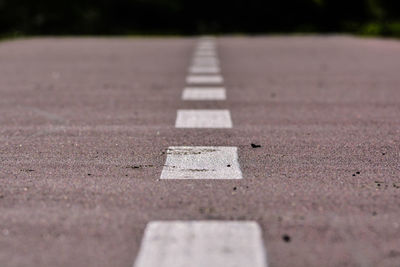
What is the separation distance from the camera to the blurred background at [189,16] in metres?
28.0

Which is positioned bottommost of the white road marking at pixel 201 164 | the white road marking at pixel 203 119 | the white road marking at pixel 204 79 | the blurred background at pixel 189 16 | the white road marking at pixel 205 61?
the blurred background at pixel 189 16

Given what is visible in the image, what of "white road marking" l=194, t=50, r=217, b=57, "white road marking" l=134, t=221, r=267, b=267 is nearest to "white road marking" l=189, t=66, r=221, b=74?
"white road marking" l=194, t=50, r=217, b=57

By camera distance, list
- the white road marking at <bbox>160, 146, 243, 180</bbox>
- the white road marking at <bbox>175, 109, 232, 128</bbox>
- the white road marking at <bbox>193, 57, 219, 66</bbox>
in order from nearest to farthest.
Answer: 1. the white road marking at <bbox>160, 146, 243, 180</bbox>
2. the white road marking at <bbox>175, 109, 232, 128</bbox>
3. the white road marking at <bbox>193, 57, 219, 66</bbox>

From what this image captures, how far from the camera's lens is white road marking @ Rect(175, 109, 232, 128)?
5328 millimetres

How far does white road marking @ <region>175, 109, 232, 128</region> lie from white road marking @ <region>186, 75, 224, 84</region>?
225 cm

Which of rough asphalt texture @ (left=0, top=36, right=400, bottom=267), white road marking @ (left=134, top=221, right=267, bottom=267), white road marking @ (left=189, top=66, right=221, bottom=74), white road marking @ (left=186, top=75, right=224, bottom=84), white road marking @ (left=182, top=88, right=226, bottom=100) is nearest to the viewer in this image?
white road marking @ (left=134, top=221, right=267, bottom=267)

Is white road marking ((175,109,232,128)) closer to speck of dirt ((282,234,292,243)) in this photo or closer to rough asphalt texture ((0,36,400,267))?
rough asphalt texture ((0,36,400,267))

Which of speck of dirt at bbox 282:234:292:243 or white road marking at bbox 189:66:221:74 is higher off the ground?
speck of dirt at bbox 282:234:292:243

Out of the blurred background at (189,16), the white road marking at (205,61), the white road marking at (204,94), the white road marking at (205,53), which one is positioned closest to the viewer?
the white road marking at (204,94)

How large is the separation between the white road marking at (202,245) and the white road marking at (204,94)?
3986 mm

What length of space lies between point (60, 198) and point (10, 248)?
25.4 inches

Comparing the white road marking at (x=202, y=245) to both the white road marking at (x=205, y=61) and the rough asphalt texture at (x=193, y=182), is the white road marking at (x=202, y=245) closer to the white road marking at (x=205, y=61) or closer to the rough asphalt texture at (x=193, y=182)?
the rough asphalt texture at (x=193, y=182)

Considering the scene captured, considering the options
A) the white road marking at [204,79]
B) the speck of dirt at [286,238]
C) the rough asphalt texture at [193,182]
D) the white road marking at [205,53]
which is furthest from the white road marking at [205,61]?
the speck of dirt at [286,238]

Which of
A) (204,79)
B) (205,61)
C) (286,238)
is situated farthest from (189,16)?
(286,238)
